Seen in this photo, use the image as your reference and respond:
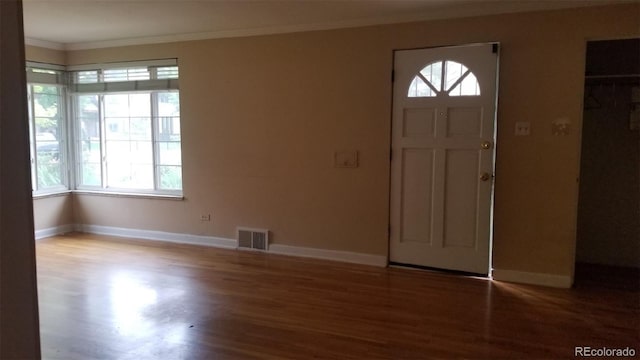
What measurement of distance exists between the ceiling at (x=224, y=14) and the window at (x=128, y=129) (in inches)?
21.8

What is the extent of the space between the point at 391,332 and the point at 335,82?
255 cm

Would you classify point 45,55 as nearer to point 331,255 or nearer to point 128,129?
point 128,129

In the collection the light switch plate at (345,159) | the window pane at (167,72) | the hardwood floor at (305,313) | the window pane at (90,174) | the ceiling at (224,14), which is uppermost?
the ceiling at (224,14)

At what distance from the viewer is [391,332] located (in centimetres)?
296

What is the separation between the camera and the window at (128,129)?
5406 millimetres

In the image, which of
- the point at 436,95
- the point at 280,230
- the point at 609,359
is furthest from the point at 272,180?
the point at 609,359

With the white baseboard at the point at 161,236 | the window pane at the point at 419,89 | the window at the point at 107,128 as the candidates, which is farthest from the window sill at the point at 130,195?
the window pane at the point at 419,89

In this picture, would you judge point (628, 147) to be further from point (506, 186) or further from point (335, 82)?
point (335, 82)

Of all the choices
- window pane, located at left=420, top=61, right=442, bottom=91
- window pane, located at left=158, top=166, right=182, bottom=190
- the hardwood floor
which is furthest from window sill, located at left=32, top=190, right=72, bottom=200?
window pane, located at left=420, top=61, right=442, bottom=91

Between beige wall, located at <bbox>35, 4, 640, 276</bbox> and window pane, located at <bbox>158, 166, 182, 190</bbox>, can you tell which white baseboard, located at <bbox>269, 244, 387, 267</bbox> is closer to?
beige wall, located at <bbox>35, 4, 640, 276</bbox>

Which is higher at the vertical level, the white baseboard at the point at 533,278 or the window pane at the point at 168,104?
the window pane at the point at 168,104

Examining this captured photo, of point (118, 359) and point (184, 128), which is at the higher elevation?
point (184, 128)

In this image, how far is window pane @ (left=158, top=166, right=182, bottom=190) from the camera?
5469mm

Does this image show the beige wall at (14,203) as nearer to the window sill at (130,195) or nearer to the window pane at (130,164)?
the window sill at (130,195)
